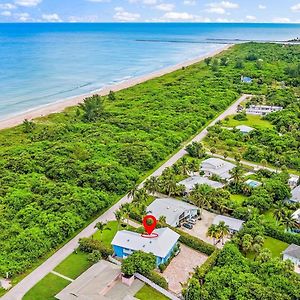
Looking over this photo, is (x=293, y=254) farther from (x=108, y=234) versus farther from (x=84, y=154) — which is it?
(x=84, y=154)

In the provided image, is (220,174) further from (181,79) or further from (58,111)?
(181,79)

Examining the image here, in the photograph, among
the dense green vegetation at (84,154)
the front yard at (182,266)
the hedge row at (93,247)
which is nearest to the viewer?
the front yard at (182,266)

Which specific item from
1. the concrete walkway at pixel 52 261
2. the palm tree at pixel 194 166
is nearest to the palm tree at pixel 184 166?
the palm tree at pixel 194 166

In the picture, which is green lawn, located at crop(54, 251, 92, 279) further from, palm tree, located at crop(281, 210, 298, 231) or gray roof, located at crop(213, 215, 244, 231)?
palm tree, located at crop(281, 210, 298, 231)

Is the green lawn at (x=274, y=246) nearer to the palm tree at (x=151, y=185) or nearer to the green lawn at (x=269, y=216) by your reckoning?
the green lawn at (x=269, y=216)

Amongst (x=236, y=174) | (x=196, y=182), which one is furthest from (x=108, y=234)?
(x=236, y=174)

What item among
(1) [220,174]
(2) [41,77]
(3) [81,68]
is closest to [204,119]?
(1) [220,174]
